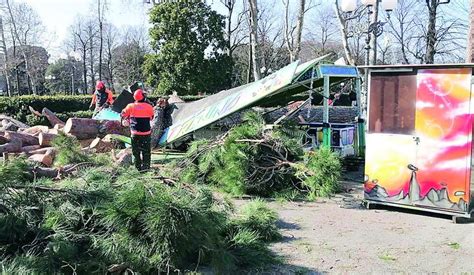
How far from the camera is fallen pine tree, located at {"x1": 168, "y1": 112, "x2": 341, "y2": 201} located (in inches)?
302

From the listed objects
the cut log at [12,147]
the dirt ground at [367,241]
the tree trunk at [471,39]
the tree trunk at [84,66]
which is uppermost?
the tree trunk at [84,66]

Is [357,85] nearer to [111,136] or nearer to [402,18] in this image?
[111,136]

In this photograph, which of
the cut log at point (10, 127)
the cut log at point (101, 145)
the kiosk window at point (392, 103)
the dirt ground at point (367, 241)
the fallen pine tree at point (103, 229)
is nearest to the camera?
the fallen pine tree at point (103, 229)

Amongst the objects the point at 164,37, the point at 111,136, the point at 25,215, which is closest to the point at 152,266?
the point at 25,215

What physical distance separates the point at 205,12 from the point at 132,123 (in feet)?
78.1

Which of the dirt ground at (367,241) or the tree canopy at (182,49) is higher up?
the tree canopy at (182,49)

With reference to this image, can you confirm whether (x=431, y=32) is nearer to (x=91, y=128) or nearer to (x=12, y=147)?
(x=91, y=128)

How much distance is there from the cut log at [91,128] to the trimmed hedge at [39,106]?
672 cm

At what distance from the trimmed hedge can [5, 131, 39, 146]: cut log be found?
23.0ft

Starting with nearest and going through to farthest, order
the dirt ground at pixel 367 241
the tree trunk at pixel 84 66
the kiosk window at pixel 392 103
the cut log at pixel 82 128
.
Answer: the dirt ground at pixel 367 241, the kiosk window at pixel 392 103, the cut log at pixel 82 128, the tree trunk at pixel 84 66

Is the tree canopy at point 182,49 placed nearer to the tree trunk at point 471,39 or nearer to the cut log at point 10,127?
the cut log at point 10,127

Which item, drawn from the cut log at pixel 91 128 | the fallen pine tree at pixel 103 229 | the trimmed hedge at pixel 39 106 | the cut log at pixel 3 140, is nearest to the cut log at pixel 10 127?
the cut log at pixel 91 128

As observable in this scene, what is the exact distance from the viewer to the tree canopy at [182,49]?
31031 mm

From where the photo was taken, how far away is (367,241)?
Result: 5.57 m
